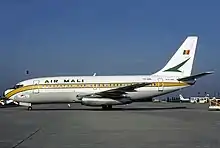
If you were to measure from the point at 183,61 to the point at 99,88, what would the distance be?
373 inches

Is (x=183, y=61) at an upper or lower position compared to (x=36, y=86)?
upper

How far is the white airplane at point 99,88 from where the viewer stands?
40.0 metres

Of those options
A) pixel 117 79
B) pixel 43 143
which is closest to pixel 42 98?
pixel 117 79

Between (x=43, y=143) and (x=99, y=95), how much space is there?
2752cm

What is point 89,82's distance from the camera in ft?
134

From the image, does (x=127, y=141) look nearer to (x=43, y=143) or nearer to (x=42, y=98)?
(x=43, y=143)

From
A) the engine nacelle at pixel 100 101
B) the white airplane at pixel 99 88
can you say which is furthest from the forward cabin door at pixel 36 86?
the engine nacelle at pixel 100 101

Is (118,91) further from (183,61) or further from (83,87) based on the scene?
(183,61)

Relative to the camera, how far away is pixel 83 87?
134ft

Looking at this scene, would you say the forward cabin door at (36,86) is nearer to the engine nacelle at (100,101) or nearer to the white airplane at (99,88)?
the white airplane at (99,88)

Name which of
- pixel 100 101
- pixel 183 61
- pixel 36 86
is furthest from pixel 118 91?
pixel 36 86

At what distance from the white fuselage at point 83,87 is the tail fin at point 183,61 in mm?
1257

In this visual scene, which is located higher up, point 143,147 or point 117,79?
point 117,79

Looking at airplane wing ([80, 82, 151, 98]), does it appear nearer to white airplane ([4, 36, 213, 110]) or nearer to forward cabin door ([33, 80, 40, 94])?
white airplane ([4, 36, 213, 110])
